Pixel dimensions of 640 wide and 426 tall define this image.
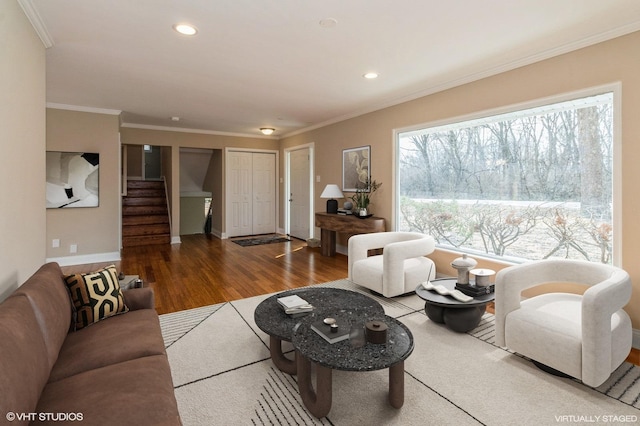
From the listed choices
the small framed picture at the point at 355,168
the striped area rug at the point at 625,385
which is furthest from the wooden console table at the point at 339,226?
the striped area rug at the point at 625,385

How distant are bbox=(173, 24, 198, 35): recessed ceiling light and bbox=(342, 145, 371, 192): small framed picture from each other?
10.5 feet

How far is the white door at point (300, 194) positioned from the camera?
7086 mm

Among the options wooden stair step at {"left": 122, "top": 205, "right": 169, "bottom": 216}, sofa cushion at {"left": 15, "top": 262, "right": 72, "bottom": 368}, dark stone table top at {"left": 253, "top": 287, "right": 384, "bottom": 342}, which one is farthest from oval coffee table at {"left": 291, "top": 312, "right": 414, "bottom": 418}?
wooden stair step at {"left": 122, "top": 205, "right": 169, "bottom": 216}

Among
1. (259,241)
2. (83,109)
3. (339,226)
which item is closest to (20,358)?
(339,226)

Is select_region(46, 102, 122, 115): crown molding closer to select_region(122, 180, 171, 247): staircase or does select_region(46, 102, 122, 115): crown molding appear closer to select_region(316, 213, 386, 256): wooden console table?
select_region(122, 180, 171, 247): staircase

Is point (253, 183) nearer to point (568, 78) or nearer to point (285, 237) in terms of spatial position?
point (285, 237)

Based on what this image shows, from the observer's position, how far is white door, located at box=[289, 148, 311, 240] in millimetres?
7086

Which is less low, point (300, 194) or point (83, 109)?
point (83, 109)

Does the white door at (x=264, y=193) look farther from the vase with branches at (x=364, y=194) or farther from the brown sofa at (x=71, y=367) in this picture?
the brown sofa at (x=71, y=367)

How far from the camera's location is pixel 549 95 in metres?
3.02

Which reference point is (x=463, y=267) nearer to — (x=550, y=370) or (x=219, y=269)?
(x=550, y=370)

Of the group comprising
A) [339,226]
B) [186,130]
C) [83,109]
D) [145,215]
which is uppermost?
[186,130]

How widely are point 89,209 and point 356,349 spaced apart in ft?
17.6

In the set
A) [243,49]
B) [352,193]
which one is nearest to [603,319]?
[243,49]
